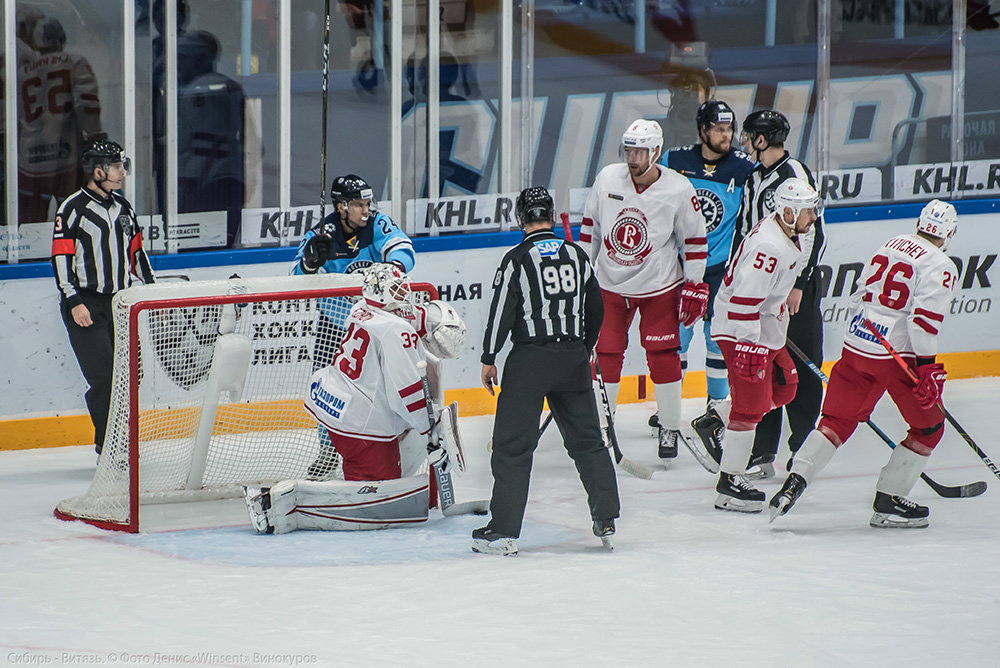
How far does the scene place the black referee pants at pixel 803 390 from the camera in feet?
17.1

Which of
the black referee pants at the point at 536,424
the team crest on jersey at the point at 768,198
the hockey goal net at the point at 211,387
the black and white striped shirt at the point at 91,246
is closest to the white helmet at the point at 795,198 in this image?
the team crest on jersey at the point at 768,198

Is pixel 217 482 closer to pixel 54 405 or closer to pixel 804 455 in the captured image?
pixel 54 405

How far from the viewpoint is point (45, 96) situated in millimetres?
6035

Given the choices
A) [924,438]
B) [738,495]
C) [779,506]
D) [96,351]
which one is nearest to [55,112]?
[96,351]

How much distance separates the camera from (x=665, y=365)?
543 cm

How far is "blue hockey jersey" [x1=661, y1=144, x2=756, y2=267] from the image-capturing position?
5.81 m

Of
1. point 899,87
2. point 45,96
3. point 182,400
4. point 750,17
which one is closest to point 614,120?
point 750,17

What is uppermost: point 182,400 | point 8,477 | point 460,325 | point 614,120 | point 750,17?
point 750,17

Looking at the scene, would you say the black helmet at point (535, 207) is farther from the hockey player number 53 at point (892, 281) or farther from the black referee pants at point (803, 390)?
the black referee pants at point (803, 390)

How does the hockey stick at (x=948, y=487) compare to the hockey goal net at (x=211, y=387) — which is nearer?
the hockey goal net at (x=211, y=387)

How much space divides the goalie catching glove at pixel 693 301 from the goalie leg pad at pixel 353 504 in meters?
1.36

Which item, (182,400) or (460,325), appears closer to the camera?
(460,325)

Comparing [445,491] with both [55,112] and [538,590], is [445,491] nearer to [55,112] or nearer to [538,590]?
[538,590]

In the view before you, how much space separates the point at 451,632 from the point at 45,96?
3608 millimetres
